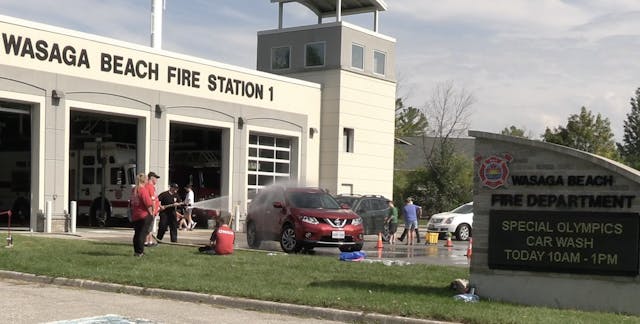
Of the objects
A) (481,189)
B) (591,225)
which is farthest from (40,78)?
(591,225)

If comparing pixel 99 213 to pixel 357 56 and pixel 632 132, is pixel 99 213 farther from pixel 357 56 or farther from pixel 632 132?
pixel 632 132

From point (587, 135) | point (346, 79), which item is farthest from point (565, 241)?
point (587, 135)

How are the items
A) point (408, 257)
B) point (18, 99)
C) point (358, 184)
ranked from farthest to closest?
point (358, 184)
point (18, 99)
point (408, 257)

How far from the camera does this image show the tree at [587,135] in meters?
60.6

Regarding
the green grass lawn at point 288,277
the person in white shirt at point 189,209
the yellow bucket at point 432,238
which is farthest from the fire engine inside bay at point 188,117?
the yellow bucket at point 432,238

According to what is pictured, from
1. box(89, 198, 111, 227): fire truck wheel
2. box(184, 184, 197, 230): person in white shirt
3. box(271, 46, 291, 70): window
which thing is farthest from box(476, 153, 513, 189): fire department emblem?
box(271, 46, 291, 70): window

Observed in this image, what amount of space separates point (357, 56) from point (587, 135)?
3071 cm

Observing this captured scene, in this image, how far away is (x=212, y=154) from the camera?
3438cm

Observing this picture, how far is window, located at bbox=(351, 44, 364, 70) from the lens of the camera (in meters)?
35.9

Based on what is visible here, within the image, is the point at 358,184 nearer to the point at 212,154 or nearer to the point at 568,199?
the point at 212,154

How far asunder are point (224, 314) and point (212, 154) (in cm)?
2432

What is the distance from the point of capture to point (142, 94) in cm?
2822

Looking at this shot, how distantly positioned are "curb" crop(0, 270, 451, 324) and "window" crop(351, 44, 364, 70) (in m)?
24.1

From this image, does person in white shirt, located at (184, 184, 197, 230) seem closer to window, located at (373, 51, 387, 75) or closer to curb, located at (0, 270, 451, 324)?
window, located at (373, 51, 387, 75)
